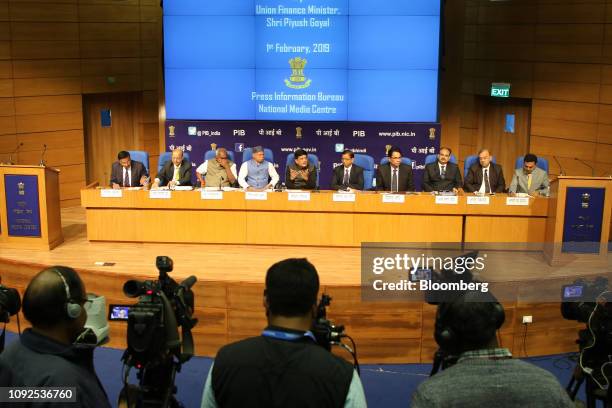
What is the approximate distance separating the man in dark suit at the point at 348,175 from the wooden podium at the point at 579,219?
206 centimetres

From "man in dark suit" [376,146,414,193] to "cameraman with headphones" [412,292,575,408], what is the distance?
588cm

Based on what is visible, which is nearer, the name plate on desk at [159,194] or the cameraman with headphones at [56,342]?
the cameraman with headphones at [56,342]

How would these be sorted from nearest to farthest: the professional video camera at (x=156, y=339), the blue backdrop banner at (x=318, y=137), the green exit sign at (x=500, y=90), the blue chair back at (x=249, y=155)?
1. the professional video camera at (x=156, y=339)
2. the blue chair back at (x=249, y=155)
3. the blue backdrop banner at (x=318, y=137)
4. the green exit sign at (x=500, y=90)

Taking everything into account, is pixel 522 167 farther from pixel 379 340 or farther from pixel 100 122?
pixel 100 122

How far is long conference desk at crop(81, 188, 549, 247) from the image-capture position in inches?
289

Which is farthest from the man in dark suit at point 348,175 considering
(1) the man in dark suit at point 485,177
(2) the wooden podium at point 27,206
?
(2) the wooden podium at point 27,206

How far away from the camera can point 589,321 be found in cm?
354

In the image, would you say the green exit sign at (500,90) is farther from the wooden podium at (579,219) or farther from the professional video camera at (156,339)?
the professional video camera at (156,339)

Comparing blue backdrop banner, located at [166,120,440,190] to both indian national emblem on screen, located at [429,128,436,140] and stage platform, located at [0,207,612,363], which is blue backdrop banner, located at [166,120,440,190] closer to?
indian national emblem on screen, located at [429,128,436,140]

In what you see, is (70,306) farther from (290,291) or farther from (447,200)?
(447,200)

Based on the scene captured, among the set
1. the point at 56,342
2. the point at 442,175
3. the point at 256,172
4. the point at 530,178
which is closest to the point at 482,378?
the point at 56,342

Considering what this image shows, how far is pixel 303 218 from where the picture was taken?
752 centimetres

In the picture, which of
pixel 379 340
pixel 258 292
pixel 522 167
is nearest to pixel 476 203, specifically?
pixel 522 167

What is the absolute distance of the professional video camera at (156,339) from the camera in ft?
8.74
